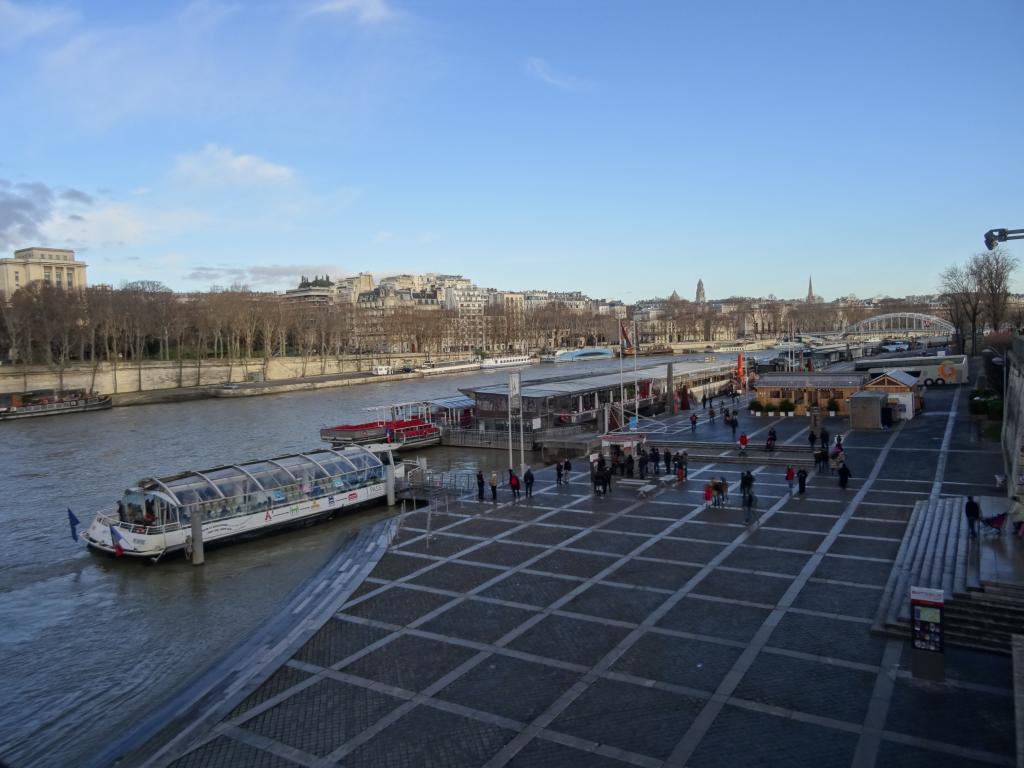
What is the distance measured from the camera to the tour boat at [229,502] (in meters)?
22.5

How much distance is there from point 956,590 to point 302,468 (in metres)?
20.1

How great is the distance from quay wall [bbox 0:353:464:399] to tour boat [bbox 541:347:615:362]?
150ft

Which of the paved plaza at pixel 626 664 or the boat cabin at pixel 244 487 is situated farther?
the boat cabin at pixel 244 487

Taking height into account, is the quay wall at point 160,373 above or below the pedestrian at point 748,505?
above

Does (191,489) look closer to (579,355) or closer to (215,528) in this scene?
(215,528)

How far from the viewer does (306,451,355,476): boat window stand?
27.3m

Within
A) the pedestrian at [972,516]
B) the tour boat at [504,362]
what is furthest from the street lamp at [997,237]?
the tour boat at [504,362]

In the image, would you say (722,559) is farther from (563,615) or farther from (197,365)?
(197,365)

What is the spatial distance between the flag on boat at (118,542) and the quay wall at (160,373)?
59527mm

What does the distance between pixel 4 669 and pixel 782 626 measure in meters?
15.5

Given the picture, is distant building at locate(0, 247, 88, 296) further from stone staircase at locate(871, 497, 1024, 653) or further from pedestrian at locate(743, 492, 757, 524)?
stone staircase at locate(871, 497, 1024, 653)

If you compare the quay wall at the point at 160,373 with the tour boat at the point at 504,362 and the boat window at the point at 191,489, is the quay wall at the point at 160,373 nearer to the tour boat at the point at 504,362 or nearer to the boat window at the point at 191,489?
the tour boat at the point at 504,362

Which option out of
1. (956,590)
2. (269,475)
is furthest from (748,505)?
(269,475)

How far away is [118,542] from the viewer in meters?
22.5
